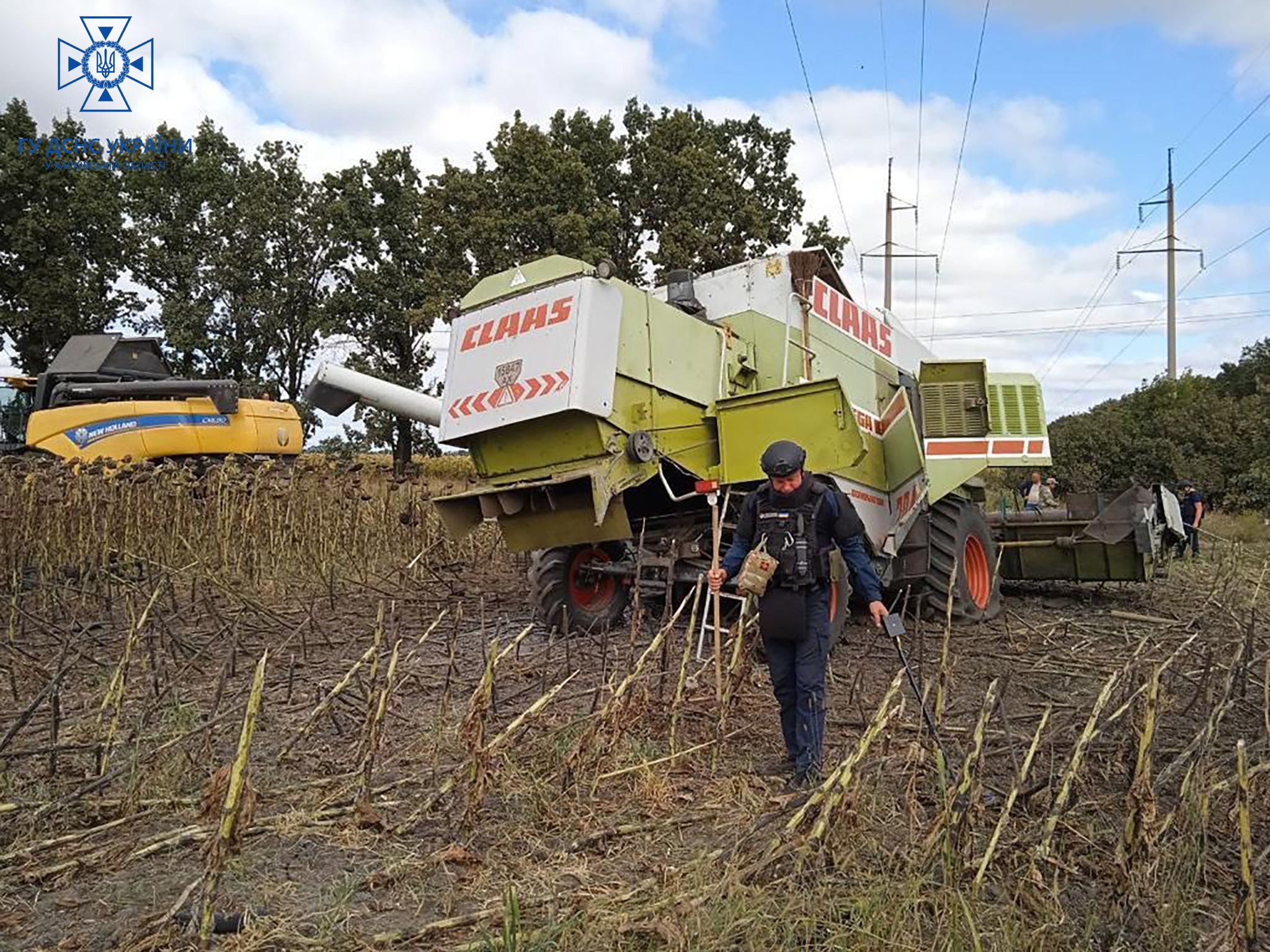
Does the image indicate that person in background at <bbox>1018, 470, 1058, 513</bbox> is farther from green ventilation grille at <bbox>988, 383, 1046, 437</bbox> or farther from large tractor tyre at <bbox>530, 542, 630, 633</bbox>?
large tractor tyre at <bbox>530, 542, 630, 633</bbox>

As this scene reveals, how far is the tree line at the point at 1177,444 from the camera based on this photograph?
22703 millimetres

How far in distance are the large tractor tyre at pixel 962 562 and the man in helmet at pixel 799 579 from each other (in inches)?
120

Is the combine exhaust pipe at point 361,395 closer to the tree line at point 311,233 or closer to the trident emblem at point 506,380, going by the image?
the trident emblem at point 506,380

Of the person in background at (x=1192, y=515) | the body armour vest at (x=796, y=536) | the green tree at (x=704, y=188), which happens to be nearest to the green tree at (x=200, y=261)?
the green tree at (x=704, y=188)

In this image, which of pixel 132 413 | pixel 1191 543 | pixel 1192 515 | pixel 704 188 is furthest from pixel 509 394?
pixel 704 188

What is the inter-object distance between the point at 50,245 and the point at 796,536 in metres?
28.9

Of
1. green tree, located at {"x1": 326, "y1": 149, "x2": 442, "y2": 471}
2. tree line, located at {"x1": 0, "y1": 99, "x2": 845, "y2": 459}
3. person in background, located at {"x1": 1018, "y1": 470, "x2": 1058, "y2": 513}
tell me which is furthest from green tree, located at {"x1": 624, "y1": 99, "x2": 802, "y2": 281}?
person in background, located at {"x1": 1018, "y1": 470, "x2": 1058, "y2": 513}

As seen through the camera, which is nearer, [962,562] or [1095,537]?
[962,562]

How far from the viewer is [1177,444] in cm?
2412

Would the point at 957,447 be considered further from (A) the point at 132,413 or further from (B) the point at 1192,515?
(A) the point at 132,413

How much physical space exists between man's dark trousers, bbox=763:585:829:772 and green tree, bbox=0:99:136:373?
91.9ft

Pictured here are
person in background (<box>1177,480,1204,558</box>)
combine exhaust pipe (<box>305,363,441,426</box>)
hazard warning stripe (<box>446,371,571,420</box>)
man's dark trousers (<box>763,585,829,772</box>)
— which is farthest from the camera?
person in background (<box>1177,480,1204,558</box>)

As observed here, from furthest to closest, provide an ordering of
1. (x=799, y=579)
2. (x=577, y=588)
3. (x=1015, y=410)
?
(x=1015, y=410) → (x=577, y=588) → (x=799, y=579)

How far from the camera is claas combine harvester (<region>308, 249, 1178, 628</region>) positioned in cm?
652
